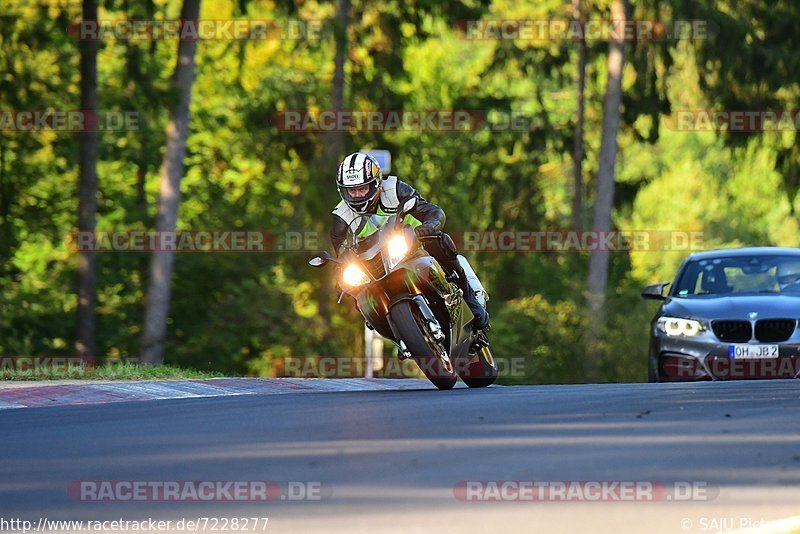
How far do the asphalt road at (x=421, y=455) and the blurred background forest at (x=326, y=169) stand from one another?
22904 millimetres

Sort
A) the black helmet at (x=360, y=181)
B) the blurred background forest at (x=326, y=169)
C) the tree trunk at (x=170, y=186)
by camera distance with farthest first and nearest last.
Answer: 1. the blurred background forest at (x=326, y=169)
2. the tree trunk at (x=170, y=186)
3. the black helmet at (x=360, y=181)

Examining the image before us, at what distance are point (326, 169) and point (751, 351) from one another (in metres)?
24.7

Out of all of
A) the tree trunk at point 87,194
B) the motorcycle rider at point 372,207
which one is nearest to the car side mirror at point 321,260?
the motorcycle rider at point 372,207

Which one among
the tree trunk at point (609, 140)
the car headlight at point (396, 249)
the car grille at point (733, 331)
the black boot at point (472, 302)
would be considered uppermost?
the tree trunk at point (609, 140)

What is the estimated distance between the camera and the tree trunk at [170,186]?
1304 inches

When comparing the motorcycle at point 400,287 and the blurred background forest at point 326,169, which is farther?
the blurred background forest at point 326,169

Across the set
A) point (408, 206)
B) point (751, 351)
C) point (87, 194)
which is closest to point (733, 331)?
point (751, 351)

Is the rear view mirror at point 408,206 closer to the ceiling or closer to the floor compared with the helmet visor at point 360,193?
closer to the floor

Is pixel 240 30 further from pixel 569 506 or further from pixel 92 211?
pixel 569 506

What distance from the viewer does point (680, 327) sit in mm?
18500

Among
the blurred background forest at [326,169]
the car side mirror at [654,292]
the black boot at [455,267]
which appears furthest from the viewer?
the blurred background forest at [326,169]

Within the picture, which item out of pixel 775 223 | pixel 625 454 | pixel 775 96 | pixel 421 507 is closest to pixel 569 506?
pixel 421 507

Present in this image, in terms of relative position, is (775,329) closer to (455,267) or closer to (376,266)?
(455,267)

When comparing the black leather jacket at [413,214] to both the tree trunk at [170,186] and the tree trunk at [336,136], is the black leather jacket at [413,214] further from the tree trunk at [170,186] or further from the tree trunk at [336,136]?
the tree trunk at [336,136]
